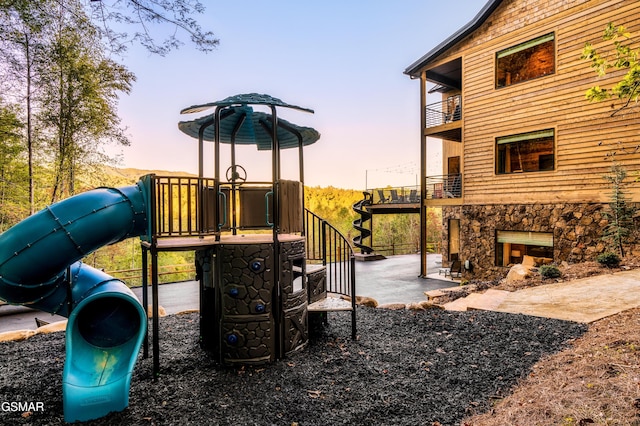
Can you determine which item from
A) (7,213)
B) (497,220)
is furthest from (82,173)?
(497,220)

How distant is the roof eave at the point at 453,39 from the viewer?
11.3 metres

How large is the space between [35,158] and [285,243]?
31.3ft

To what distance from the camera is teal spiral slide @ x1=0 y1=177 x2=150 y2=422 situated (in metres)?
3.33

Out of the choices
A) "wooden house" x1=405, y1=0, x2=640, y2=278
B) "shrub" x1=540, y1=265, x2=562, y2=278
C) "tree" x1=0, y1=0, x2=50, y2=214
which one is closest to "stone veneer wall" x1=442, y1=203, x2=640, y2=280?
"wooden house" x1=405, y1=0, x2=640, y2=278

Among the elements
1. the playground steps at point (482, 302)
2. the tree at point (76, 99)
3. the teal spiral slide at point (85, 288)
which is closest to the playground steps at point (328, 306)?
the teal spiral slide at point (85, 288)

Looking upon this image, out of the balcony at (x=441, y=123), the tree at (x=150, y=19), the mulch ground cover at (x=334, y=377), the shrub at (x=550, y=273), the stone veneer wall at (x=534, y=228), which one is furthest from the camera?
the balcony at (x=441, y=123)

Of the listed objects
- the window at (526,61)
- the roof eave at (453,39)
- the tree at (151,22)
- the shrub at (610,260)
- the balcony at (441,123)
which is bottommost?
the shrub at (610,260)

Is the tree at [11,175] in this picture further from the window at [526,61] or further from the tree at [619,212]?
the tree at [619,212]

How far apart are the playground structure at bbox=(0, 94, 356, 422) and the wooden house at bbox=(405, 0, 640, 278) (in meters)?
7.53

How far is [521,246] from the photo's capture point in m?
11.0

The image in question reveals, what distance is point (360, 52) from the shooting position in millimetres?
17031

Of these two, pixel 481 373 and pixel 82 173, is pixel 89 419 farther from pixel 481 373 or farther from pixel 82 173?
pixel 82 173

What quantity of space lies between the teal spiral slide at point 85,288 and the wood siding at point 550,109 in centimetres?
1013

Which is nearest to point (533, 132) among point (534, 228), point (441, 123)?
point (534, 228)
